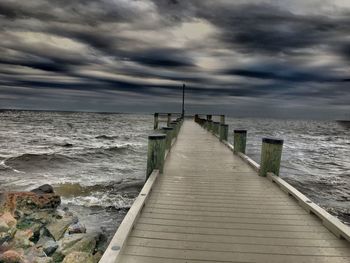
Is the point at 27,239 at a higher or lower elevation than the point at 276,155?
lower

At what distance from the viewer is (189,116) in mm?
55219

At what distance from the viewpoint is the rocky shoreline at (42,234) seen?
630 centimetres

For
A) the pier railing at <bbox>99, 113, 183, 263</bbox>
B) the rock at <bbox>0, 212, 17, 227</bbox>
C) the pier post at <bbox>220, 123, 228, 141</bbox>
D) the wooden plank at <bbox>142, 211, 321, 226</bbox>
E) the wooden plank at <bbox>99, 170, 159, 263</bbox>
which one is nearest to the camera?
the wooden plank at <bbox>99, 170, 159, 263</bbox>

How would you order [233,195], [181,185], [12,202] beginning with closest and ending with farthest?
[233,195] → [181,185] → [12,202]

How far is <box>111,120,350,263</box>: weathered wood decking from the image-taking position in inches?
143

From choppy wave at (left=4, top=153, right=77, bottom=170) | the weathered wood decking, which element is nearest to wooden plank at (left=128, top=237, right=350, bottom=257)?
the weathered wood decking

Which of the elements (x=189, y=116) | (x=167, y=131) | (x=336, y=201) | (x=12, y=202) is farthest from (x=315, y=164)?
(x=189, y=116)

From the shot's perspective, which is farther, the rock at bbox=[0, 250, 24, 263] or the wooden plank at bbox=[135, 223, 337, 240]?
the rock at bbox=[0, 250, 24, 263]

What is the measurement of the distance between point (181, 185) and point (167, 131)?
14.9 feet

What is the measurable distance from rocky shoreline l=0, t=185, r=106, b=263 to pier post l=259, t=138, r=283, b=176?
4.59 m

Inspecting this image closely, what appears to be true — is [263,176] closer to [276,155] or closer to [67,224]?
[276,155]

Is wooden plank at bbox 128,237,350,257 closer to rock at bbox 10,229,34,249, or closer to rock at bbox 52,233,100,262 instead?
rock at bbox 52,233,100,262

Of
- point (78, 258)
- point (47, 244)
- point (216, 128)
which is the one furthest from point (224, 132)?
point (78, 258)

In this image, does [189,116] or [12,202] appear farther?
[189,116]
